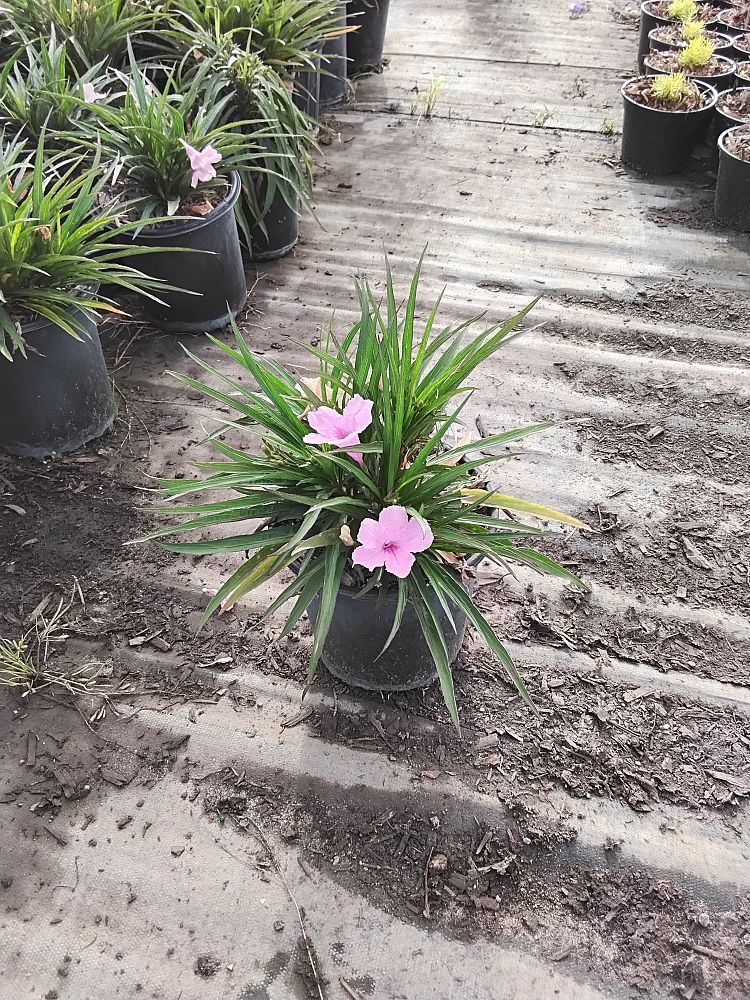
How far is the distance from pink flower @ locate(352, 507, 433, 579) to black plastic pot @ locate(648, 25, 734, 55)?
3479 millimetres

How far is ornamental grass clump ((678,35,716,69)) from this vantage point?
3.41 metres

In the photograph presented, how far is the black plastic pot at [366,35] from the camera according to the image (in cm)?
420

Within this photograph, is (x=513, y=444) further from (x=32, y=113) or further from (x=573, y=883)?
(x=32, y=113)

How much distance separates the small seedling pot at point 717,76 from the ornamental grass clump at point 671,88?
0.65 feet

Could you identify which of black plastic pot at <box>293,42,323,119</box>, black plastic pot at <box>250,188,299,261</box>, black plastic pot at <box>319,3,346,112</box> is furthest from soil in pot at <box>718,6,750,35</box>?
black plastic pot at <box>250,188,299,261</box>

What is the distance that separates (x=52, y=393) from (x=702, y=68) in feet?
10.5

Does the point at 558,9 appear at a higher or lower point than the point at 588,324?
higher

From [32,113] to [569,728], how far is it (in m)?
2.32

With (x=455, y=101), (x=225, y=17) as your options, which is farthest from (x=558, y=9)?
(x=225, y=17)

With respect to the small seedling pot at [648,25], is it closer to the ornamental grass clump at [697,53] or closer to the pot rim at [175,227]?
the ornamental grass clump at [697,53]

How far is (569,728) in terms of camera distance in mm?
1567

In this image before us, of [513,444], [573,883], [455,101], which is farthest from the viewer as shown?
[455,101]

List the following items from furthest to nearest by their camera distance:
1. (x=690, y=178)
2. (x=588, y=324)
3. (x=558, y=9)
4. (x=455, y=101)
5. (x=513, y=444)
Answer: (x=558, y=9) → (x=455, y=101) → (x=690, y=178) → (x=588, y=324) → (x=513, y=444)

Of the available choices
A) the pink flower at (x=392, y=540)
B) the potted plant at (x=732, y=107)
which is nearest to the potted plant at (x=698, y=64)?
the potted plant at (x=732, y=107)
